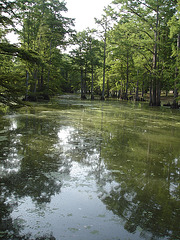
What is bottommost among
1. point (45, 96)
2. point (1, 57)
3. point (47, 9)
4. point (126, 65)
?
point (45, 96)

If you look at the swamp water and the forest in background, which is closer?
the swamp water

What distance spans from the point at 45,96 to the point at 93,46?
13668 millimetres

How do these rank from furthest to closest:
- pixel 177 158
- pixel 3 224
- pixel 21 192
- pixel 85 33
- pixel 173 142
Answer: pixel 85 33
pixel 173 142
pixel 177 158
pixel 21 192
pixel 3 224

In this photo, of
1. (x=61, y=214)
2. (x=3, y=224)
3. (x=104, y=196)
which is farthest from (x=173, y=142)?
(x=3, y=224)

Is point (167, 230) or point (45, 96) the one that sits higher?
point (45, 96)

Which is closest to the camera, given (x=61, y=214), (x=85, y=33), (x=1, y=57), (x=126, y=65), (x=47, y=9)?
(x=61, y=214)

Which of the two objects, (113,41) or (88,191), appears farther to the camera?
(113,41)

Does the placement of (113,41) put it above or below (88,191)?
above

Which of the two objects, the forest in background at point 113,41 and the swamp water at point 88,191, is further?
the forest in background at point 113,41

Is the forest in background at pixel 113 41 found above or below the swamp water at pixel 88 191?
above

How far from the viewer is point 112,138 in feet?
→ 22.7

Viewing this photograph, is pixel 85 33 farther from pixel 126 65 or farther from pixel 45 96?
pixel 45 96

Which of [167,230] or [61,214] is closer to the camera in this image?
[167,230]

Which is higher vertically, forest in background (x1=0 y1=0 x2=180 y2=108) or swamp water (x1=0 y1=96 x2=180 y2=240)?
forest in background (x1=0 y1=0 x2=180 y2=108)
